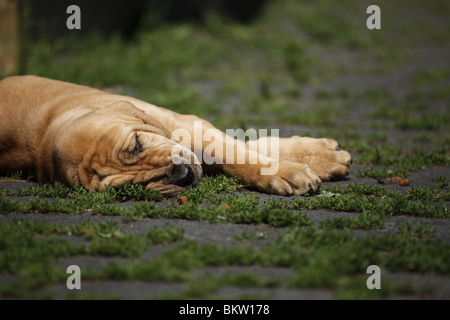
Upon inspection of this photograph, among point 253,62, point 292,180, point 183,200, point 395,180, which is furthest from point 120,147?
point 253,62

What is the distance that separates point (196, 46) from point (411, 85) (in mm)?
3917

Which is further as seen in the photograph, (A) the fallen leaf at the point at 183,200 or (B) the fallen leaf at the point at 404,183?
(B) the fallen leaf at the point at 404,183

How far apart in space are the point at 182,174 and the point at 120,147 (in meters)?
0.46

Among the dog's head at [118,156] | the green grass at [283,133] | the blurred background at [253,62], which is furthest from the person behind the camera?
the blurred background at [253,62]

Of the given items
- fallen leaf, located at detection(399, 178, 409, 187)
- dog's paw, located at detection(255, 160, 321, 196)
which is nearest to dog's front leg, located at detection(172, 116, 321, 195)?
dog's paw, located at detection(255, 160, 321, 196)

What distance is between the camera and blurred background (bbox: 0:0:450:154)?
23.7 ft

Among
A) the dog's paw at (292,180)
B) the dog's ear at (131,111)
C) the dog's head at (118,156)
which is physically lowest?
the dog's paw at (292,180)

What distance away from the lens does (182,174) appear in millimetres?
4109

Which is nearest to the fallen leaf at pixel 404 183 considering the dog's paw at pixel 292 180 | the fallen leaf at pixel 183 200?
the dog's paw at pixel 292 180

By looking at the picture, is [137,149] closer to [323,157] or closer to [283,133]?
[323,157]

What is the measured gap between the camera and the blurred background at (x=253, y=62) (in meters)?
7.21

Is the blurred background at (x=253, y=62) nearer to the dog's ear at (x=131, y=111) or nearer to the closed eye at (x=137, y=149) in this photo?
the dog's ear at (x=131, y=111)

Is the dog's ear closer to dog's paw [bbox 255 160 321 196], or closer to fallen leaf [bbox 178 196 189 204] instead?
fallen leaf [bbox 178 196 189 204]
